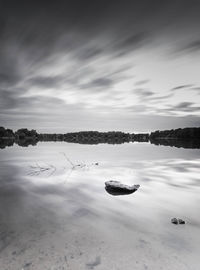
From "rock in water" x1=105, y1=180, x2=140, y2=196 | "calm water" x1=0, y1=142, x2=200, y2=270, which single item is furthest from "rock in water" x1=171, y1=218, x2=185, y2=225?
"rock in water" x1=105, y1=180, x2=140, y2=196

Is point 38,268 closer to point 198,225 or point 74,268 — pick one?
point 74,268

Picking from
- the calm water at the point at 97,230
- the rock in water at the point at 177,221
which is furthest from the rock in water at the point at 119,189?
the rock in water at the point at 177,221

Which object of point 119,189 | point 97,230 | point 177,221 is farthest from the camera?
point 119,189

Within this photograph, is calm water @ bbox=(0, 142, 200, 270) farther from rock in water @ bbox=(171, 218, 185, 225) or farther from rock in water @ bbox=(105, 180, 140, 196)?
rock in water @ bbox=(105, 180, 140, 196)

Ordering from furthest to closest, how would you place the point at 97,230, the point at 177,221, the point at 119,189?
the point at 119,189, the point at 177,221, the point at 97,230

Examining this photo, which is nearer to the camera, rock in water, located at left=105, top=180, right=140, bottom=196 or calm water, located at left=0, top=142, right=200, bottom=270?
calm water, located at left=0, top=142, right=200, bottom=270

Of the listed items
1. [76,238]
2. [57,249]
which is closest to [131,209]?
[76,238]

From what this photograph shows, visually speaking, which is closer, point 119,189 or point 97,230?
point 97,230

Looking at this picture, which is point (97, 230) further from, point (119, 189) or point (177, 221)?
point (119, 189)

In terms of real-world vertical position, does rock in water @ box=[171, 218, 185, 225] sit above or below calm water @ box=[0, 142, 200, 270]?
above

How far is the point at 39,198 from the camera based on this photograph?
11336 millimetres

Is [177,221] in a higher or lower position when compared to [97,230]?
higher

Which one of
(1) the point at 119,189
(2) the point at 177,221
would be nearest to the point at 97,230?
(2) the point at 177,221

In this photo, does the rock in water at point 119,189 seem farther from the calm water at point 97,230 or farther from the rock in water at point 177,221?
the rock in water at point 177,221
